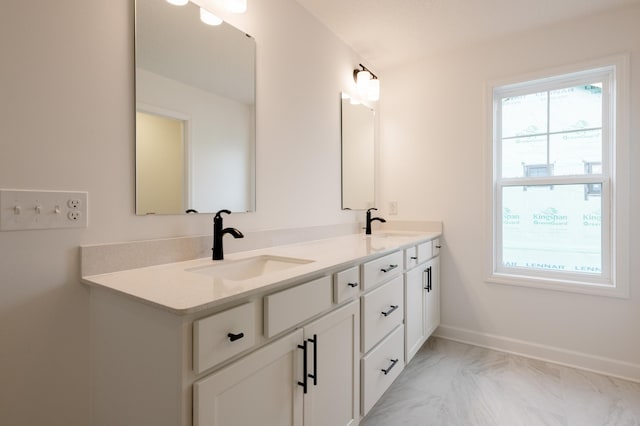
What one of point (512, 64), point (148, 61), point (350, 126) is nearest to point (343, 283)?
point (148, 61)

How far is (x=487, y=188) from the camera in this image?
2.51 m

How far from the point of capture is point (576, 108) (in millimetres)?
2289

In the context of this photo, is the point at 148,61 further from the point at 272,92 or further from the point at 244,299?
the point at 244,299

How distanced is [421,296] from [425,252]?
0.32m

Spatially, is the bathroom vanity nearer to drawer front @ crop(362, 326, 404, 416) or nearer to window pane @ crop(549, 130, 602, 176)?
drawer front @ crop(362, 326, 404, 416)

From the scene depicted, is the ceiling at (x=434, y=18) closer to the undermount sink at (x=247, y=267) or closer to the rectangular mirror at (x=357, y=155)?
the rectangular mirror at (x=357, y=155)

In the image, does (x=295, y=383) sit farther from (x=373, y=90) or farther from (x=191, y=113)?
(x=373, y=90)

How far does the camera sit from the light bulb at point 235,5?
1.50m

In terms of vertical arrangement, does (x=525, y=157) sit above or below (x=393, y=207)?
above

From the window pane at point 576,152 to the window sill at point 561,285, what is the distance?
0.76 metres

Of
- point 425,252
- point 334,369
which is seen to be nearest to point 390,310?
point 334,369

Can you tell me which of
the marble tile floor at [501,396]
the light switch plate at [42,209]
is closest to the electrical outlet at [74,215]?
the light switch plate at [42,209]

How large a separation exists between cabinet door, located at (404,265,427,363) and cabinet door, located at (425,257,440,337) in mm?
94

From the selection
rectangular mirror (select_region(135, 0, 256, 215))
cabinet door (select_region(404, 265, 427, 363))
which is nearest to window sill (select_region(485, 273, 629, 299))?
cabinet door (select_region(404, 265, 427, 363))
